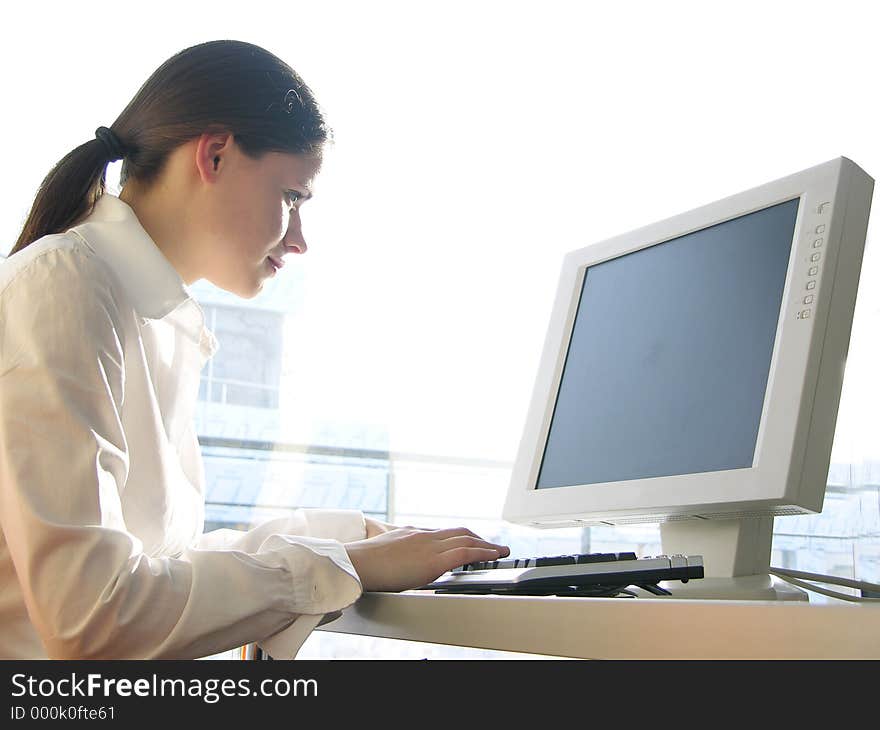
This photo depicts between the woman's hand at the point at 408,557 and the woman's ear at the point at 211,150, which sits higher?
the woman's ear at the point at 211,150

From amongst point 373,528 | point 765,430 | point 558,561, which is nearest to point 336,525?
point 373,528

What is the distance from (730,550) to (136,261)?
0.58 metres

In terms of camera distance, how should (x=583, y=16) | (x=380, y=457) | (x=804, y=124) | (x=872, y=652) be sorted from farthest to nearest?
(x=804, y=124), (x=583, y=16), (x=380, y=457), (x=872, y=652)

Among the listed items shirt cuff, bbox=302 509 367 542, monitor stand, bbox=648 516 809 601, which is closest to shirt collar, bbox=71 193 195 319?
shirt cuff, bbox=302 509 367 542

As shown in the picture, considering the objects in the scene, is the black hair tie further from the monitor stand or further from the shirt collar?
the monitor stand

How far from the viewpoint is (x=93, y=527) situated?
61 cm

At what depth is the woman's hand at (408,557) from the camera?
2.23 feet

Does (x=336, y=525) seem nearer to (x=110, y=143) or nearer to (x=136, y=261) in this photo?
(x=136, y=261)

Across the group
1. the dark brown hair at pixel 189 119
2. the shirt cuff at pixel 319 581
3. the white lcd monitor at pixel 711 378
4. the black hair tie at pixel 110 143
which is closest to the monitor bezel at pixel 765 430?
the white lcd monitor at pixel 711 378

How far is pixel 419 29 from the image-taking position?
9.50 feet

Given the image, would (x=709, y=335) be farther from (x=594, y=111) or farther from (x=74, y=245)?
(x=594, y=111)

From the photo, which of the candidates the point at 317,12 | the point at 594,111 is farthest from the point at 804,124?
the point at 317,12

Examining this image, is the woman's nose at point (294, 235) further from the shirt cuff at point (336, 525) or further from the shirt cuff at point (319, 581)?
the shirt cuff at point (319, 581)
